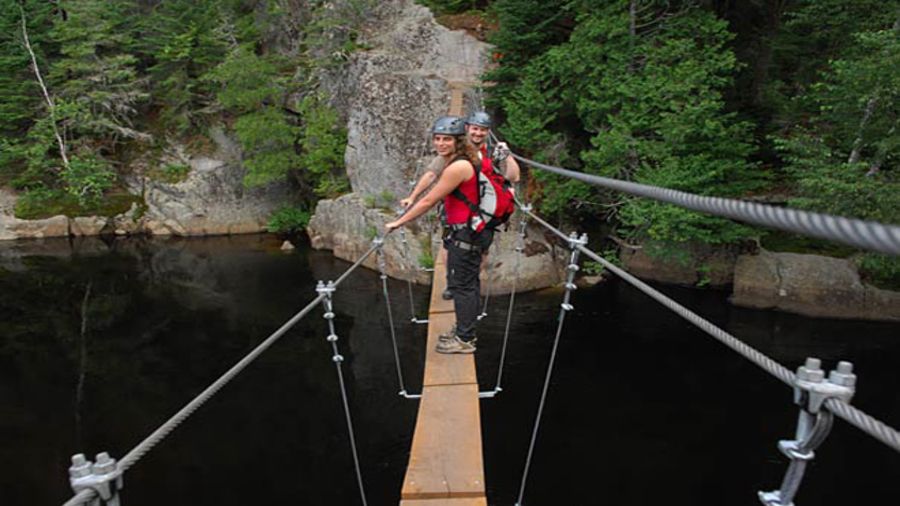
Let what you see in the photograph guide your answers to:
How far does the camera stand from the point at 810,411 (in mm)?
996

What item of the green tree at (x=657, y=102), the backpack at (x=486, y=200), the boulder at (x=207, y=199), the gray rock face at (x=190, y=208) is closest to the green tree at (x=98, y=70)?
the gray rock face at (x=190, y=208)

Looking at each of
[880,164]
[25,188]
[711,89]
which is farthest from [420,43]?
[25,188]

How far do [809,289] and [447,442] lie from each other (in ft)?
32.7

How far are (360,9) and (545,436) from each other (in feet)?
39.2

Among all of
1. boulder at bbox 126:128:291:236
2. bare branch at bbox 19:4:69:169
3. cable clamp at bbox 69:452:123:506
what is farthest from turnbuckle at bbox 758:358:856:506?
bare branch at bbox 19:4:69:169

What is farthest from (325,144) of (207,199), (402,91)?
(207,199)

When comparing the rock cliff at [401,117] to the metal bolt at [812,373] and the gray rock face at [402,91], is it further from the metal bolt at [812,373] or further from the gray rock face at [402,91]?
the metal bolt at [812,373]

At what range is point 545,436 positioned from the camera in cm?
771

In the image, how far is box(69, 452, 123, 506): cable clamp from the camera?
3.31 feet

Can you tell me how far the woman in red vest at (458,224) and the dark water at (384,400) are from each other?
404 centimetres

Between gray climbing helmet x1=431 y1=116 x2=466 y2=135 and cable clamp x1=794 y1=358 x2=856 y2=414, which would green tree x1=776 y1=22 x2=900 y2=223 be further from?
cable clamp x1=794 y1=358 x2=856 y2=414

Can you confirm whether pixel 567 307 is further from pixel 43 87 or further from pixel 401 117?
pixel 43 87

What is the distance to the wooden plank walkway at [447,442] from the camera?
232cm

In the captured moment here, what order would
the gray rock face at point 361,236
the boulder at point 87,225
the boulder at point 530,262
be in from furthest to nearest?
the boulder at point 87,225 → the gray rock face at point 361,236 → the boulder at point 530,262
